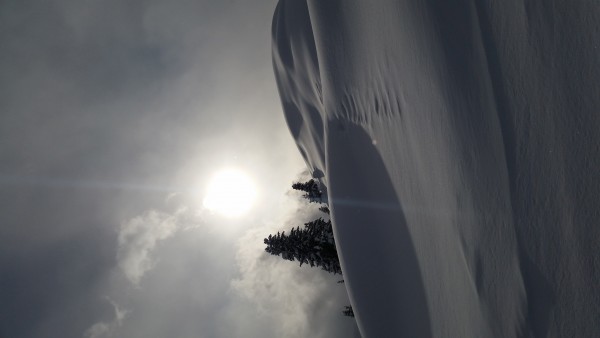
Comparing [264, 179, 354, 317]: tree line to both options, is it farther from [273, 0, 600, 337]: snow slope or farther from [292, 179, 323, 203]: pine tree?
[273, 0, 600, 337]: snow slope

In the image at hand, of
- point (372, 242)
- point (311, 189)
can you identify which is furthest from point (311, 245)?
point (372, 242)

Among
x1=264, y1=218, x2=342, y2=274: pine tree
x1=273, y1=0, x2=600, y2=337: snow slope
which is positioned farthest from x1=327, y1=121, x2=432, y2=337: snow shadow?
x1=264, y1=218, x2=342, y2=274: pine tree

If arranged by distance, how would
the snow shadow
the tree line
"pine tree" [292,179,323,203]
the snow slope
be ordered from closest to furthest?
the snow slope < the snow shadow < the tree line < "pine tree" [292,179,323,203]

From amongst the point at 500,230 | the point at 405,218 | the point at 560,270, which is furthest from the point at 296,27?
the point at 560,270

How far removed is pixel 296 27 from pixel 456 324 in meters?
6.27

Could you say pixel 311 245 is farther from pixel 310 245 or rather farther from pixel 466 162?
pixel 466 162

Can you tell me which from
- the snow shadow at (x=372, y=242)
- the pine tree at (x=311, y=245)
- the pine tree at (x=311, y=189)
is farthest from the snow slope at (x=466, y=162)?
the pine tree at (x=311, y=189)

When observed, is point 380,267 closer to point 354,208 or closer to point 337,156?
point 354,208

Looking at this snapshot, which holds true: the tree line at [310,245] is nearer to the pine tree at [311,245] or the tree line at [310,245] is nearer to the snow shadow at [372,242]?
the pine tree at [311,245]

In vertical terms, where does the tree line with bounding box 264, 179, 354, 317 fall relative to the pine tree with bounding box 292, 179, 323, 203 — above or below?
below

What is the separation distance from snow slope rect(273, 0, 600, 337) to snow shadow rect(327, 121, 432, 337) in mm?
23

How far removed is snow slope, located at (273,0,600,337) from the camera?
1.82 m

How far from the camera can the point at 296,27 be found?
648 cm

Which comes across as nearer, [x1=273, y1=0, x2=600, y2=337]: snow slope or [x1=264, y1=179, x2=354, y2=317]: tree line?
[x1=273, y1=0, x2=600, y2=337]: snow slope
